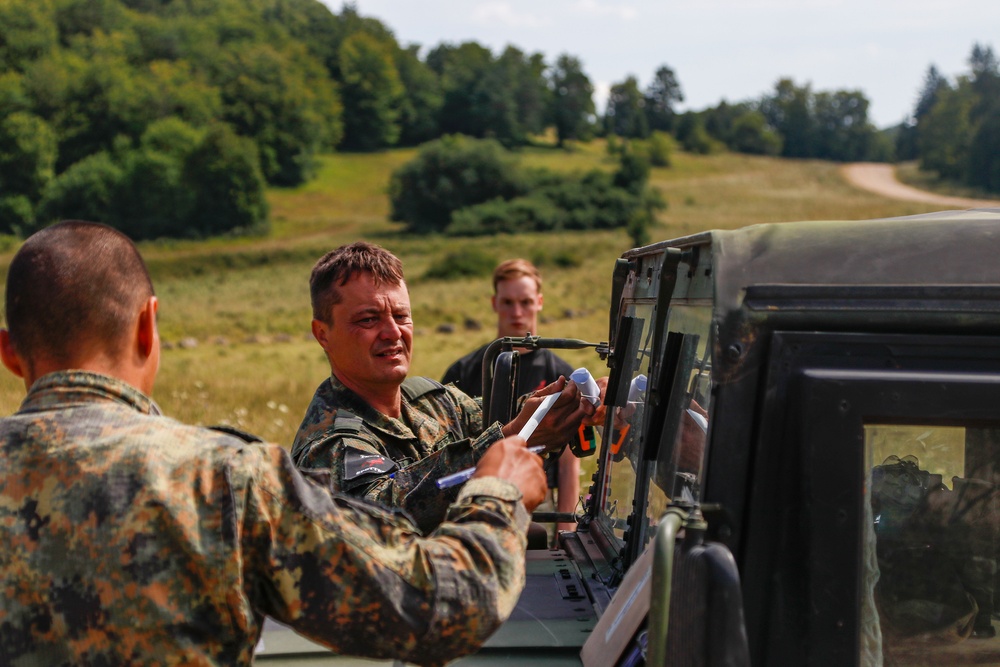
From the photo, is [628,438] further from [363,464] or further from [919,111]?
[919,111]

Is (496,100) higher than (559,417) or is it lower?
higher

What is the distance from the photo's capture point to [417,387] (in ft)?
11.9

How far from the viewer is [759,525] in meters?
1.78

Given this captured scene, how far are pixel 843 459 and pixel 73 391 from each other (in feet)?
4.37

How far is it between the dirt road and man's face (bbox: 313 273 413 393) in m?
61.6

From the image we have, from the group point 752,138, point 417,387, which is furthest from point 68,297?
point 752,138

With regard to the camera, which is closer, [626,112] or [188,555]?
[188,555]

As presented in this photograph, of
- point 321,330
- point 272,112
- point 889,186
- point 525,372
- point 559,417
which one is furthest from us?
point 272,112

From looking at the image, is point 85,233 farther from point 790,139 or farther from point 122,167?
point 790,139

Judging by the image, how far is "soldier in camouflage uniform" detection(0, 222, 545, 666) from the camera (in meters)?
1.71

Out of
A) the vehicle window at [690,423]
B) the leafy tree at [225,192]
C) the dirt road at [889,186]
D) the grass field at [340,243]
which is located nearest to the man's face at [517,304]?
the vehicle window at [690,423]

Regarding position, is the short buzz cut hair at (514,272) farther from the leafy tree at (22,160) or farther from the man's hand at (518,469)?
the leafy tree at (22,160)

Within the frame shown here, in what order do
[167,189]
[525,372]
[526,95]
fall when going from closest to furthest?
[525,372] → [167,189] → [526,95]

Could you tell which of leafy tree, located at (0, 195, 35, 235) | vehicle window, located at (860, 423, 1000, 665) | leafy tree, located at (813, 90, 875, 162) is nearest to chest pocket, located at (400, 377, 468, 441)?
vehicle window, located at (860, 423, 1000, 665)
